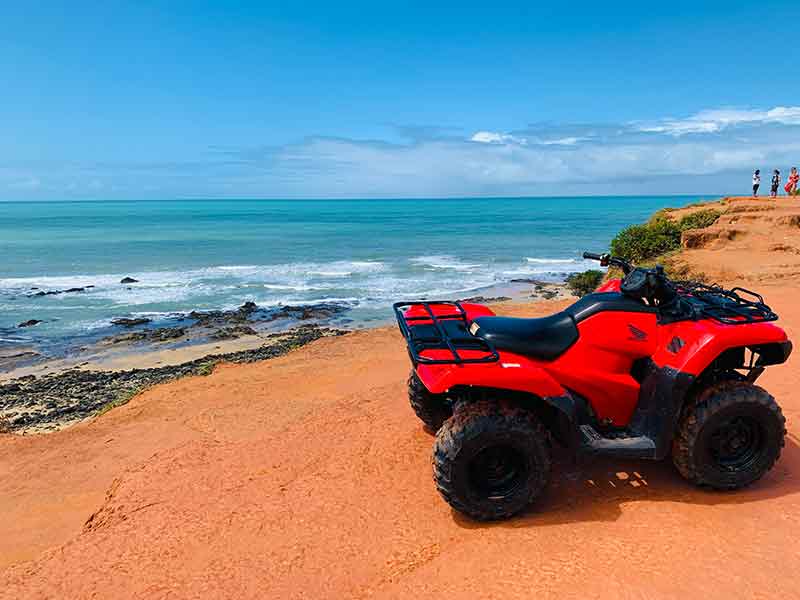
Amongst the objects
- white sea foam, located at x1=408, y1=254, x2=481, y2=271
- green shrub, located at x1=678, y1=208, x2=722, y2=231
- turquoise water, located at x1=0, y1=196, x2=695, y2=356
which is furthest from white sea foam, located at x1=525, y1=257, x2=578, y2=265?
green shrub, located at x1=678, y1=208, x2=722, y2=231

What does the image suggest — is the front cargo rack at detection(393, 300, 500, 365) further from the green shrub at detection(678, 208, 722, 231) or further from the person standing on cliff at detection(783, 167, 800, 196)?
the person standing on cliff at detection(783, 167, 800, 196)

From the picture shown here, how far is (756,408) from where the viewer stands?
4352 mm

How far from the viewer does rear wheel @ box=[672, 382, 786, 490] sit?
4.32m

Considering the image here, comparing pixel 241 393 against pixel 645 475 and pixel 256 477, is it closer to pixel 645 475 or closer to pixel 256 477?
A: pixel 256 477

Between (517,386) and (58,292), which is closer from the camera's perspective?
(517,386)

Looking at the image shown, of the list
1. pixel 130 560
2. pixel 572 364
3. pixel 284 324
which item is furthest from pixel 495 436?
pixel 284 324

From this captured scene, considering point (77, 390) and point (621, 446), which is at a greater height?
point (621, 446)

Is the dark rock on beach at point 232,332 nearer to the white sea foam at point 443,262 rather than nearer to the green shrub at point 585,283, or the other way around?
the green shrub at point 585,283

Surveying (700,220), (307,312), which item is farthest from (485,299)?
(700,220)

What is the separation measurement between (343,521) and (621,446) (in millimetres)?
2263

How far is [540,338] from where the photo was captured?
439cm

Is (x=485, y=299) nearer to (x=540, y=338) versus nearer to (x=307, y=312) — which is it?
(x=307, y=312)

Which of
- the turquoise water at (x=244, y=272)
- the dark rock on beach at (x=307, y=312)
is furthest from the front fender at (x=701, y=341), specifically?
the dark rock on beach at (x=307, y=312)

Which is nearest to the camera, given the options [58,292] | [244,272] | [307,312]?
[307,312]
